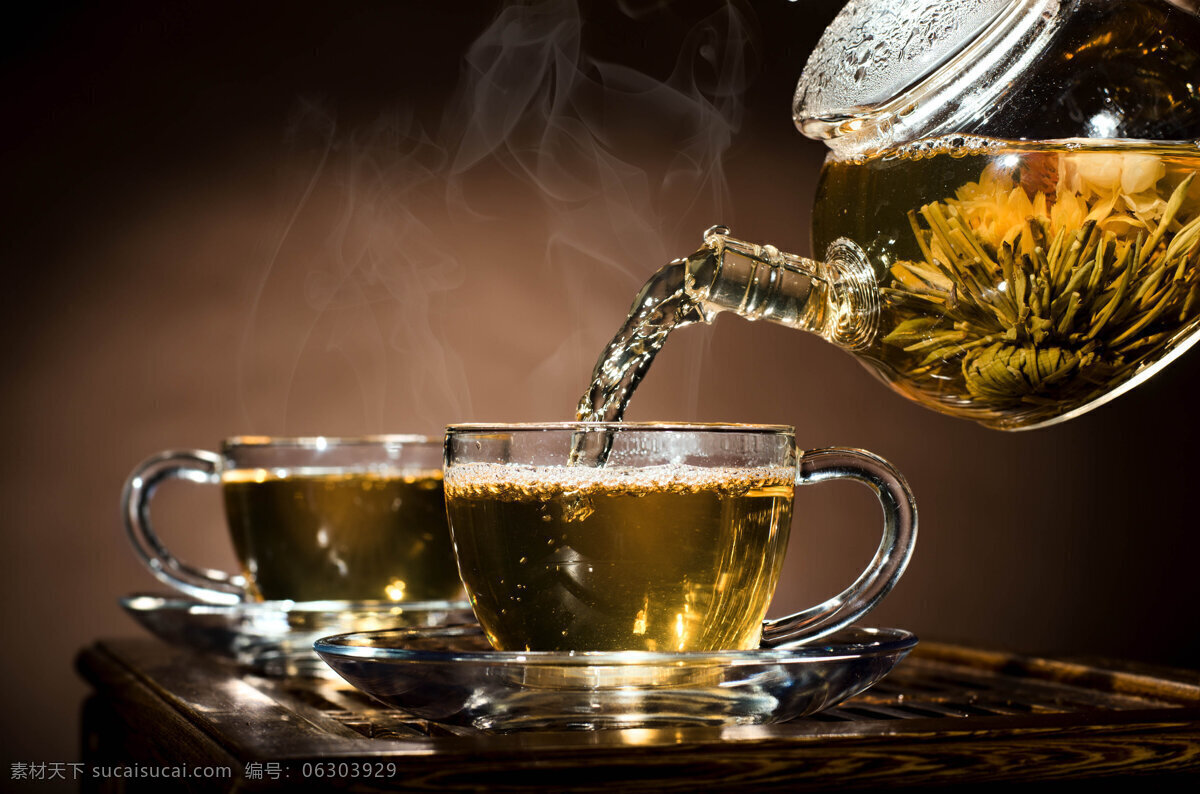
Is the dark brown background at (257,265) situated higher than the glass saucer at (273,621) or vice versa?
the dark brown background at (257,265)

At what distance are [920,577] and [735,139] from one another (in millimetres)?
757

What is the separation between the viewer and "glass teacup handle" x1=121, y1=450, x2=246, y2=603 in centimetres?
102

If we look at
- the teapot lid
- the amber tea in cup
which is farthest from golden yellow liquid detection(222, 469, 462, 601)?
the teapot lid

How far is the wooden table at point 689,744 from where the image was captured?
1.61 ft

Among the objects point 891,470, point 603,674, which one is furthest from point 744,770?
point 891,470

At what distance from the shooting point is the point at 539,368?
5.80 ft

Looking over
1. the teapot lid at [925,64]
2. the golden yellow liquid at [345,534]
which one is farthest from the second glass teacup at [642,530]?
the golden yellow liquid at [345,534]

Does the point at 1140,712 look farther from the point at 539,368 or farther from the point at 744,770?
the point at 539,368

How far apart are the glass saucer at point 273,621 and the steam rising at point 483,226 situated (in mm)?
750

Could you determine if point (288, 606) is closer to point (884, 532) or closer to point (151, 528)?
point (151, 528)

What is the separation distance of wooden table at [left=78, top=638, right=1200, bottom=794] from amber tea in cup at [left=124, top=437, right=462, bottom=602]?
147 millimetres

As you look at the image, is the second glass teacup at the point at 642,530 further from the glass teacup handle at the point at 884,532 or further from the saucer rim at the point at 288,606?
the saucer rim at the point at 288,606

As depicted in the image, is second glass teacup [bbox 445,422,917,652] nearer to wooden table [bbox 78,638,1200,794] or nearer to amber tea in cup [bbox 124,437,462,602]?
wooden table [bbox 78,638,1200,794]

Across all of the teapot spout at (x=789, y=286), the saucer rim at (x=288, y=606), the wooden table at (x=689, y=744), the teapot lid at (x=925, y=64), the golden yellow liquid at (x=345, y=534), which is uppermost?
the teapot lid at (x=925, y=64)
